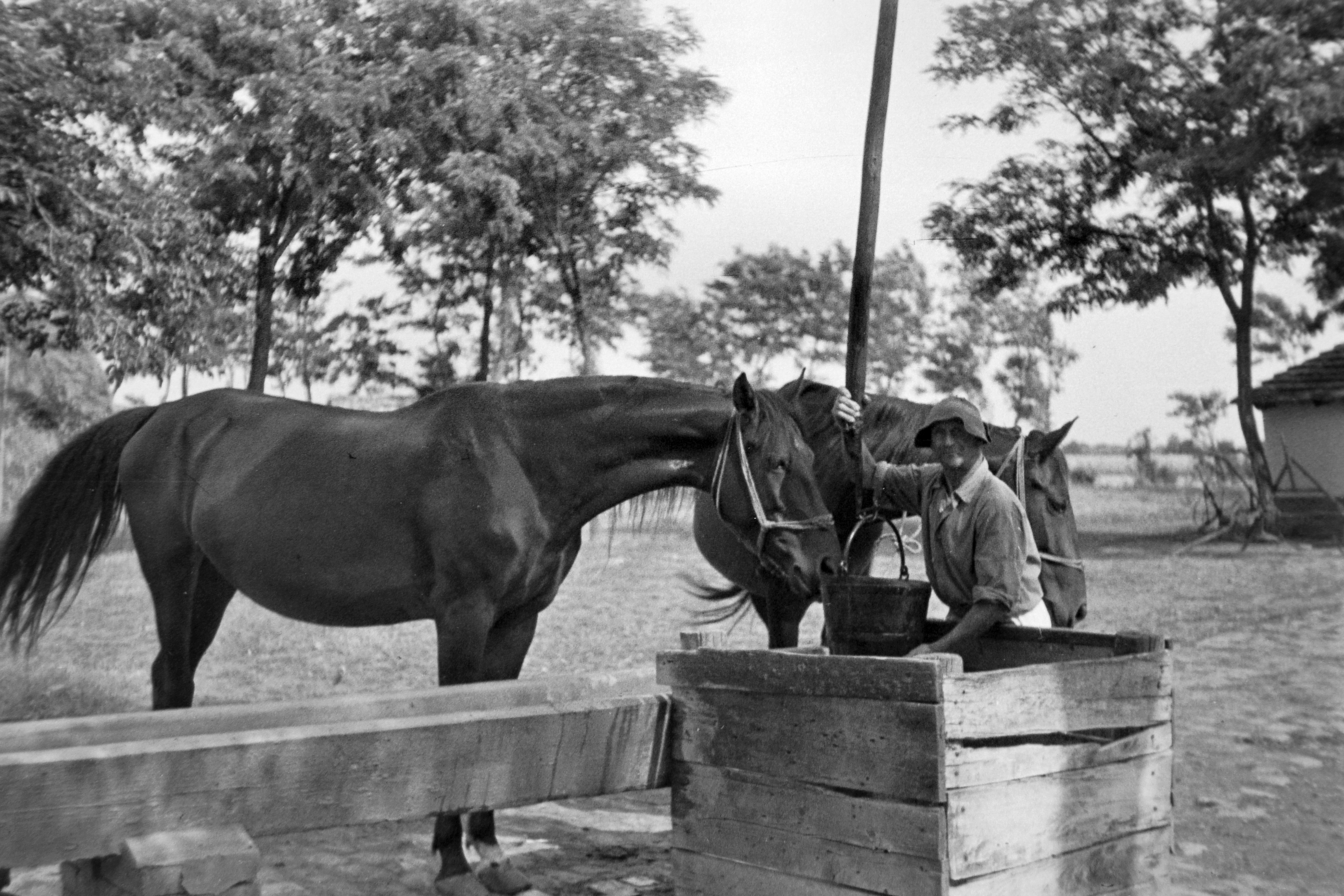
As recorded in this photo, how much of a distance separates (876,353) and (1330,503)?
17.5 meters

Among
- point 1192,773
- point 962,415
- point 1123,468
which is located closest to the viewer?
point 962,415

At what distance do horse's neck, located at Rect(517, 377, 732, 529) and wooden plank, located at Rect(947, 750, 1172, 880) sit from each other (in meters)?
1.83

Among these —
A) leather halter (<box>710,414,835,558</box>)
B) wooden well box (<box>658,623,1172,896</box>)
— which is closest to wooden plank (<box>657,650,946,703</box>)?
wooden well box (<box>658,623,1172,896</box>)

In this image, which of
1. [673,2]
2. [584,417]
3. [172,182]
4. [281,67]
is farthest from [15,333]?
[584,417]

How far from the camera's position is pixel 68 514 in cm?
551

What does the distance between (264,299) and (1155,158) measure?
13282 mm

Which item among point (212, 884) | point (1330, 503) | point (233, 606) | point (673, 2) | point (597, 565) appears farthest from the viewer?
point (1330, 503)

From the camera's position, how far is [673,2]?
31.0ft

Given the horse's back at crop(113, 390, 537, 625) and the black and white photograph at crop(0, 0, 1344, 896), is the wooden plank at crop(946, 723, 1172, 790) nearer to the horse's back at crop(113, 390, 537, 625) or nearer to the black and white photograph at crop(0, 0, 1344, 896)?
the black and white photograph at crop(0, 0, 1344, 896)

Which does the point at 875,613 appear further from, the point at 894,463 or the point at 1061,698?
the point at 894,463

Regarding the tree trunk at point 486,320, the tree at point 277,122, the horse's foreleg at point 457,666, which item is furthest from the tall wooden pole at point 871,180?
the tree trunk at point 486,320

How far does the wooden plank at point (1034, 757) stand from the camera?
285cm

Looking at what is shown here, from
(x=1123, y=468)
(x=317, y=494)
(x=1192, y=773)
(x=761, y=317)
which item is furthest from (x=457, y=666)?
(x=1123, y=468)

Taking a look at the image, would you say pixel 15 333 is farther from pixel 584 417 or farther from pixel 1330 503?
pixel 1330 503
